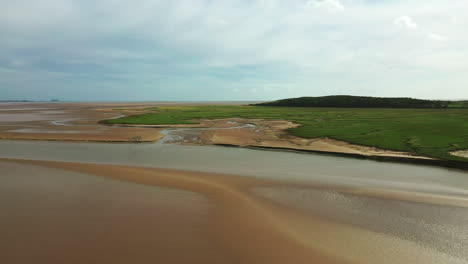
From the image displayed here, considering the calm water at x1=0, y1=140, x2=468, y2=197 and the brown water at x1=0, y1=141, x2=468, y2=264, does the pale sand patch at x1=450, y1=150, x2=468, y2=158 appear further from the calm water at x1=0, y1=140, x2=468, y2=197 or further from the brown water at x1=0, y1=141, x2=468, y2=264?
the brown water at x1=0, y1=141, x2=468, y2=264

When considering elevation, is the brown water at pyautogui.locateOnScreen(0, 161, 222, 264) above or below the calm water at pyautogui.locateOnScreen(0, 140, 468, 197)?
below

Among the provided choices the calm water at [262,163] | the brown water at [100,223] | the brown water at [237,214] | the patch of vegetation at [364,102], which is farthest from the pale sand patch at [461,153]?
the patch of vegetation at [364,102]

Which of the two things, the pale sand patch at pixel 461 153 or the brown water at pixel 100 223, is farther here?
the pale sand patch at pixel 461 153

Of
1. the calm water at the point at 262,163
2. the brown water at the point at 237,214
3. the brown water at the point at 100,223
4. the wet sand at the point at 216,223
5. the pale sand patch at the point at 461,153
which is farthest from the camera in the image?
the pale sand patch at the point at 461,153

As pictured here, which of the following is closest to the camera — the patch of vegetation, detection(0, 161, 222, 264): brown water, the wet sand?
detection(0, 161, 222, 264): brown water

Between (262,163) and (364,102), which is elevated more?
(364,102)

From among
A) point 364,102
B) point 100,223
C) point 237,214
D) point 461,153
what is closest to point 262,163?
point 237,214

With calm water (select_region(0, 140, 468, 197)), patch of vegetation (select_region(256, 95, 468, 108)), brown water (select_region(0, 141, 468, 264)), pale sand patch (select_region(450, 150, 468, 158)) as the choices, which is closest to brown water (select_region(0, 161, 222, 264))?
brown water (select_region(0, 141, 468, 264))

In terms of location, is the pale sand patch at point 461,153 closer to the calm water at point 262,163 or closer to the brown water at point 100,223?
the calm water at point 262,163

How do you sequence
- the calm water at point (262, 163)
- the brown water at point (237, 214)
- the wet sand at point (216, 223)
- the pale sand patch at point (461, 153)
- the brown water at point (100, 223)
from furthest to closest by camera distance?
1. the pale sand patch at point (461, 153)
2. the calm water at point (262, 163)
3. the brown water at point (237, 214)
4. the wet sand at point (216, 223)
5. the brown water at point (100, 223)

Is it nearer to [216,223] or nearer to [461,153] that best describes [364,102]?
[461,153]
